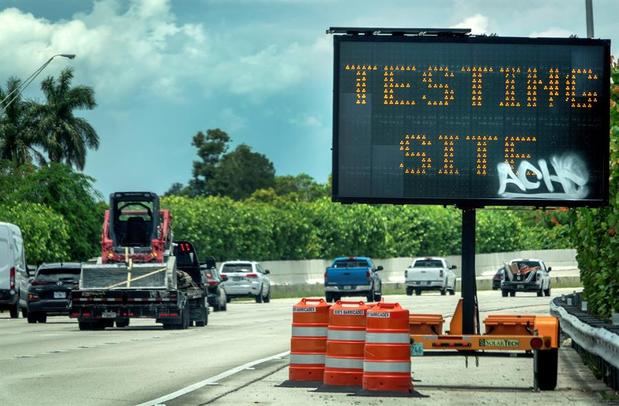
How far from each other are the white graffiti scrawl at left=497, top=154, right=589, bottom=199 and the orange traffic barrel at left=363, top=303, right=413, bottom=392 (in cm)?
325

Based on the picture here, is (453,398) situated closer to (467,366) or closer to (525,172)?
(525,172)

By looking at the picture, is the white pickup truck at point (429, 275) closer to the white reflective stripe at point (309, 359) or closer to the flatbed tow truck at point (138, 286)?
the flatbed tow truck at point (138, 286)

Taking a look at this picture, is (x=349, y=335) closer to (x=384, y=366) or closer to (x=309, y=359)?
(x=384, y=366)

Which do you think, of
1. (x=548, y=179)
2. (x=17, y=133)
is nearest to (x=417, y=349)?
(x=548, y=179)

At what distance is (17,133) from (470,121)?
275ft

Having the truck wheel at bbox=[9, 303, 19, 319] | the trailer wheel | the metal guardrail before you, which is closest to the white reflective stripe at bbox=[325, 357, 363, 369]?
the metal guardrail

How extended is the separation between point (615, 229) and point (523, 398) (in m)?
6.62

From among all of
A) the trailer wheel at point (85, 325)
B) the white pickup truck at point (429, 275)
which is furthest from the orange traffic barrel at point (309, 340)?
the white pickup truck at point (429, 275)

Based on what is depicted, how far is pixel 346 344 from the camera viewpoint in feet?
60.0

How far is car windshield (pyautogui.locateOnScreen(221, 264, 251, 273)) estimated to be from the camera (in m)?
66.8

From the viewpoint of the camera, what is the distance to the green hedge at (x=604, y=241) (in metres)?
24.4

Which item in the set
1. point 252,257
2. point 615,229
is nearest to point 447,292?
point 252,257

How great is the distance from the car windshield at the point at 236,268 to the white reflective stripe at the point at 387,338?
4886cm

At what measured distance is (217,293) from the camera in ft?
176
